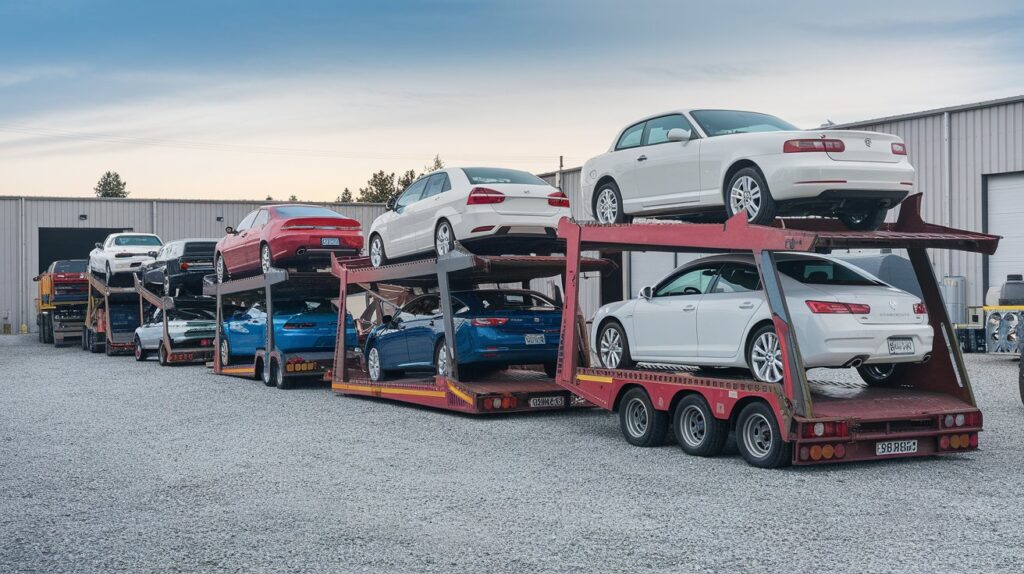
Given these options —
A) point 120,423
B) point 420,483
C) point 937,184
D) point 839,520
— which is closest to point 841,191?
point 839,520

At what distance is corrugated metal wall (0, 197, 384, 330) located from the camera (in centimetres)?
4250

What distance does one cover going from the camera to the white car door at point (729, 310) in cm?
923

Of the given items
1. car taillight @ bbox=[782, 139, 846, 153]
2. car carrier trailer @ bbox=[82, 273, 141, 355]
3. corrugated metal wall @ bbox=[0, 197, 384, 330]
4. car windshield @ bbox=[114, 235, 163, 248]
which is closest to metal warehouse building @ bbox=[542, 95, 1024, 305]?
car taillight @ bbox=[782, 139, 846, 153]

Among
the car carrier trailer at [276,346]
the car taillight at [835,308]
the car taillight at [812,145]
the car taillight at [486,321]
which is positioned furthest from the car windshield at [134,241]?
the car taillight at [835,308]

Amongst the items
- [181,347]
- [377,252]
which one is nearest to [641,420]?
[377,252]

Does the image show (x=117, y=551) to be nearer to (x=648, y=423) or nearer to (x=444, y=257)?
(x=648, y=423)

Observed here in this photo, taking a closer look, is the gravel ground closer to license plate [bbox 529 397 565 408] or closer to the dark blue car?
license plate [bbox 529 397 565 408]

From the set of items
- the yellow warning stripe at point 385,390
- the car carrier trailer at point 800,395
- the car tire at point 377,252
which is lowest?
the yellow warning stripe at point 385,390

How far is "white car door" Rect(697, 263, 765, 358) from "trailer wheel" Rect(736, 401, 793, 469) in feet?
2.05

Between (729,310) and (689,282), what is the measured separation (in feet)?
2.62

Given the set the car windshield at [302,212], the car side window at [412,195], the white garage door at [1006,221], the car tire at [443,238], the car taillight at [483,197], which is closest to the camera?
the car taillight at [483,197]

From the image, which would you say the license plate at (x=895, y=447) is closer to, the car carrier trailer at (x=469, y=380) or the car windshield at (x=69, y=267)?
the car carrier trailer at (x=469, y=380)

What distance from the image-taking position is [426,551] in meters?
6.39

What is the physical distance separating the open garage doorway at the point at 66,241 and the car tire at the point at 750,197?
126 feet
